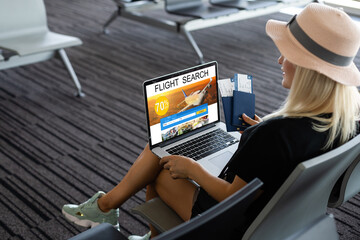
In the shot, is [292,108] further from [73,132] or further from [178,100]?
[73,132]

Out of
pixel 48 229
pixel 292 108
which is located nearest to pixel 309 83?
pixel 292 108

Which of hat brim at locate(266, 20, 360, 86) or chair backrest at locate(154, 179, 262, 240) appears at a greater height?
hat brim at locate(266, 20, 360, 86)

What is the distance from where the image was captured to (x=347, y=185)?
1632 millimetres

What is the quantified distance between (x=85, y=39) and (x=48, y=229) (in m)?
3.09

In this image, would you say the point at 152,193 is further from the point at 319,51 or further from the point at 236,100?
the point at 319,51

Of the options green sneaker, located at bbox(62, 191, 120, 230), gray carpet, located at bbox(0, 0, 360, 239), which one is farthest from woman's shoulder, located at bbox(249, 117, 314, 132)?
gray carpet, located at bbox(0, 0, 360, 239)

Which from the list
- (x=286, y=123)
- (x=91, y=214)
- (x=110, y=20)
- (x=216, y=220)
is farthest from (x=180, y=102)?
(x=110, y=20)

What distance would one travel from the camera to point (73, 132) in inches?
122

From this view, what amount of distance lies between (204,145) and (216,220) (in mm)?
740

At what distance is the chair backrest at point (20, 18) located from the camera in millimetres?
3590

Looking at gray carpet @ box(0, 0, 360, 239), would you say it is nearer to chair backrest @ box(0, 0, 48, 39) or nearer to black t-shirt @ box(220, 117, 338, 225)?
chair backrest @ box(0, 0, 48, 39)

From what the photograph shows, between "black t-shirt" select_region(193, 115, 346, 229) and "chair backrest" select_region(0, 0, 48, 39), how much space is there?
2859 millimetres

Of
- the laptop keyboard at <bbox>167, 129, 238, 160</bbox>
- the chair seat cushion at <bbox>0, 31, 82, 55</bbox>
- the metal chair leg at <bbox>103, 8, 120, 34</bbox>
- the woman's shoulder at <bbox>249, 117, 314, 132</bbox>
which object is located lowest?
the metal chair leg at <bbox>103, 8, 120, 34</bbox>

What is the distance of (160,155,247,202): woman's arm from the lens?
4.62 feet
